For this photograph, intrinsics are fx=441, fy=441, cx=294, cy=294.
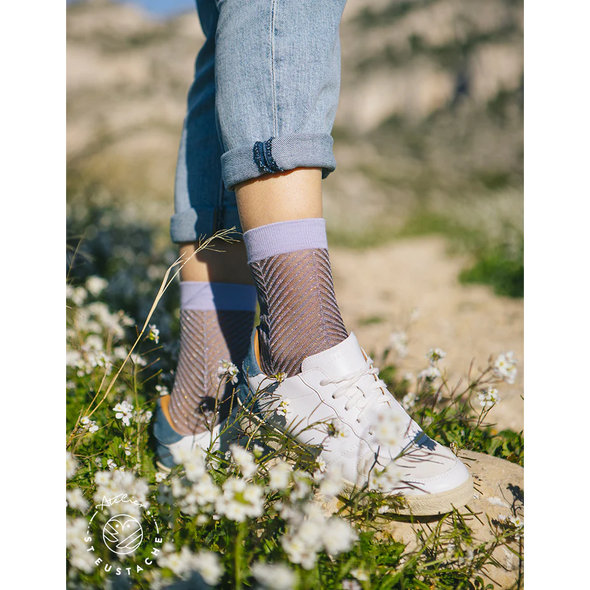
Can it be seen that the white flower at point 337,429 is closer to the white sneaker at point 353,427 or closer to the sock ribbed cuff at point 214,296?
the white sneaker at point 353,427

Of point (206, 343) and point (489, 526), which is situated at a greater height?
point (206, 343)

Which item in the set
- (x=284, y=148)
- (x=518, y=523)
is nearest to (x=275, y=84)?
(x=284, y=148)

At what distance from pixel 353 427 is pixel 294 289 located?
446 millimetres

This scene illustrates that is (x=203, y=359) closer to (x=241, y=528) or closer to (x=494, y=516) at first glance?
(x=241, y=528)

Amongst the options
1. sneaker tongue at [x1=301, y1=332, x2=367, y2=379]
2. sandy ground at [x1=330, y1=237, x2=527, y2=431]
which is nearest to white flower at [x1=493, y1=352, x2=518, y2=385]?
sandy ground at [x1=330, y1=237, x2=527, y2=431]

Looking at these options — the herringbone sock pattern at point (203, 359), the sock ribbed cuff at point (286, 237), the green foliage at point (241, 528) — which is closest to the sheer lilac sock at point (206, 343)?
the herringbone sock pattern at point (203, 359)

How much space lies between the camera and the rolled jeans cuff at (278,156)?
1.26 m

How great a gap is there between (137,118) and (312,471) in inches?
1339

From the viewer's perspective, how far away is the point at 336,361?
1.32m

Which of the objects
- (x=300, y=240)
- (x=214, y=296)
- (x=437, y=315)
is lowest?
(x=437, y=315)

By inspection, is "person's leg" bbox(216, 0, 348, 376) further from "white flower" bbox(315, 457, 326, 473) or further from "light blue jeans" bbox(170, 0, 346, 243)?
"white flower" bbox(315, 457, 326, 473)

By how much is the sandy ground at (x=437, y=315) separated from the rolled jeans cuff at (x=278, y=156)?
44.3 inches

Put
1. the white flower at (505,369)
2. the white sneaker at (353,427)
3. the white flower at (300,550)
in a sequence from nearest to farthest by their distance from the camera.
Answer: the white flower at (300,550) → the white sneaker at (353,427) → the white flower at (505,369)

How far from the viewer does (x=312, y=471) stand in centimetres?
125
